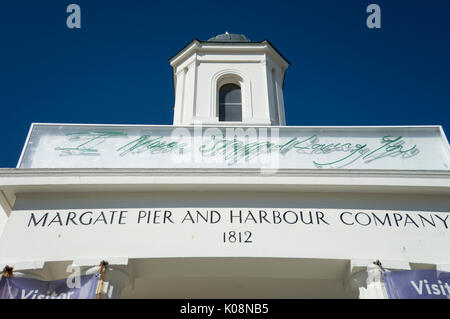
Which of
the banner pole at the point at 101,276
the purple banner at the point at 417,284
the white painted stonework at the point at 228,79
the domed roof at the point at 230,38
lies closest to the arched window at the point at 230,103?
the white painted stonework at the point at 228,79

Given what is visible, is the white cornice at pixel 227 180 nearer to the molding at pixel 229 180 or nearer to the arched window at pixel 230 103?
the molding at pixel 229 180

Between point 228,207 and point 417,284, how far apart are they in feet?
14.0

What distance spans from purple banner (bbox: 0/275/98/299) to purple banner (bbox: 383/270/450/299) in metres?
5.88

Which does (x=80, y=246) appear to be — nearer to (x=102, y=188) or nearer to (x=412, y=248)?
(x=102, y=188)

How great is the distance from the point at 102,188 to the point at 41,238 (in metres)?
1.72

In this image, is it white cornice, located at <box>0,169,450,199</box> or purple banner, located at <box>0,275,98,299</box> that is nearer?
purple banner, located at <box>0,275,98,299</box>

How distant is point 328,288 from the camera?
11875 millimetres

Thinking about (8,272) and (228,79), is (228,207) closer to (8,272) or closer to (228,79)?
(8,272)

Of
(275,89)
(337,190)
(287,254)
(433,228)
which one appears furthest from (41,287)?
(275,89)

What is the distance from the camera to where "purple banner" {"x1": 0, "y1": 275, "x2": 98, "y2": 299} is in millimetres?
9078

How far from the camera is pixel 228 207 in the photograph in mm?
10906

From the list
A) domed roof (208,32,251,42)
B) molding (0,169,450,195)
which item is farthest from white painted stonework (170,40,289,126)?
molding (0,169,450,195)

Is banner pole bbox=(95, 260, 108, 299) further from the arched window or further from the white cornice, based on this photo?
the arched window
